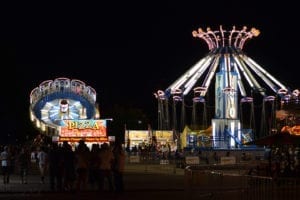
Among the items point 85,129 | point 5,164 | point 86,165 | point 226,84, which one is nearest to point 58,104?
point 226,84

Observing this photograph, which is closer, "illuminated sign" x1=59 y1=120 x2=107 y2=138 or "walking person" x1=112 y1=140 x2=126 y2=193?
"walking person" x1=112 y1=140 x2=126 y2=193

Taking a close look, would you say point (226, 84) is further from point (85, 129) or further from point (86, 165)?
point (86, 165)

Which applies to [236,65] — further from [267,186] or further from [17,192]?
[267,186]

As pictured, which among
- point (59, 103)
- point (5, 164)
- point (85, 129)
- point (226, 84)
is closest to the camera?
point (5, 164)

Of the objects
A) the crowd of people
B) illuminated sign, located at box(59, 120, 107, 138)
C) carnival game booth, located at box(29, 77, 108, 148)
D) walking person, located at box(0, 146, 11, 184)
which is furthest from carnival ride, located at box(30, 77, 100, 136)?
the crowd of people

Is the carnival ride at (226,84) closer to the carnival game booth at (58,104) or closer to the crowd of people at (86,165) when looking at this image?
the carnival game booth at (58,104)

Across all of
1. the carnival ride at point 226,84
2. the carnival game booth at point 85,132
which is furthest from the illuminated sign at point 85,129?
the carnival ride at point 226,84

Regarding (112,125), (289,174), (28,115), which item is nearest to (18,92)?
(28,115)

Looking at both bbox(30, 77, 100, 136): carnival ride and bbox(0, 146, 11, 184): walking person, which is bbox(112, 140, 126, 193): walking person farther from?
bbox(30, 77, 100, 136): carnival ride

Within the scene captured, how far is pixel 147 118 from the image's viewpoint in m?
137

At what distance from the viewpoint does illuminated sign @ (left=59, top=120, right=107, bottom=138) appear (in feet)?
182

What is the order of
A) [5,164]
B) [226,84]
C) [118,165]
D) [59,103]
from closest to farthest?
1. [118,165]
2. [5,164]
3. [226,84]
4. [59,103]

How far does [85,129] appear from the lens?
183 feet

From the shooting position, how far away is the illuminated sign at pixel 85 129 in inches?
2181
